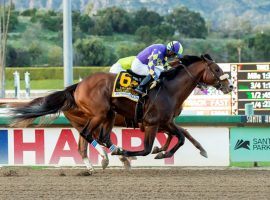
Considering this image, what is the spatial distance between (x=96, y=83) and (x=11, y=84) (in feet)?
131

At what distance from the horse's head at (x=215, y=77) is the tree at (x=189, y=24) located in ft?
203

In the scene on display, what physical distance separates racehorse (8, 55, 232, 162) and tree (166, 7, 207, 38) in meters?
61.9

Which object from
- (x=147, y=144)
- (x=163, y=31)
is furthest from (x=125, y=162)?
(x=163, y=31)

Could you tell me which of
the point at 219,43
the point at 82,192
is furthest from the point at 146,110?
the point at 219,43

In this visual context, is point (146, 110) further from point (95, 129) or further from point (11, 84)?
point (11, 84)

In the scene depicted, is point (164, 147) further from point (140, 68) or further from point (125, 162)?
point (140, 68)

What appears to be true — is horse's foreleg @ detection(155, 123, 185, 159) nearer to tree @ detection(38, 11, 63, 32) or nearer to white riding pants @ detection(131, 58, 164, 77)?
white riding pants @ detection(131, 58, 164, 77)

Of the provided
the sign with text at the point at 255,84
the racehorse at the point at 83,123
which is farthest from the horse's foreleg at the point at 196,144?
the sign with text at the point at 255,84

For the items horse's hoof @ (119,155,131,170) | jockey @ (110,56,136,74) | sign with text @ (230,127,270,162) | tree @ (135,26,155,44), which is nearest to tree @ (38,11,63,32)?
tree @ (135,26,155,44)

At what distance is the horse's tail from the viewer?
36.3 feet

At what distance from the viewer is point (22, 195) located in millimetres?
8211

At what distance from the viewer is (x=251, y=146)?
11844 mm

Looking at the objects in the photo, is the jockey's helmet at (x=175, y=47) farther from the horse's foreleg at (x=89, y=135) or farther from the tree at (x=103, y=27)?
A: the tree at (x=103, y=27)

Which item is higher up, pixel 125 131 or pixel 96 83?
pixel 96 83
